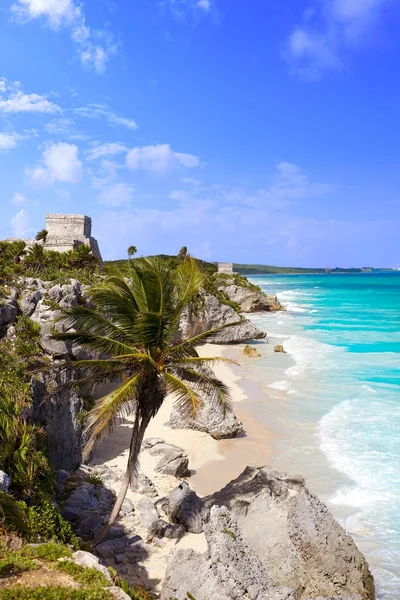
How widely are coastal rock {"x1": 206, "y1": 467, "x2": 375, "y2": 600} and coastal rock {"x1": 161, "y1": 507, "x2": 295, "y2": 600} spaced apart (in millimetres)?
739

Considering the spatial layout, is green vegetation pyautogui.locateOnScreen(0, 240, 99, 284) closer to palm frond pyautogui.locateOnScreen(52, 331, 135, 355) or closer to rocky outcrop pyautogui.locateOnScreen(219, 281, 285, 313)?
palm frond pyautogui.locateOnScreen(52, 331, 135, 355)

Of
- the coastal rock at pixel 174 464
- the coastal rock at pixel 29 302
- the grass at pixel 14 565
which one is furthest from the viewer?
the coastal rock at pixel 29 302

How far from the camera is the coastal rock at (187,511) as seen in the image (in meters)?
10.7

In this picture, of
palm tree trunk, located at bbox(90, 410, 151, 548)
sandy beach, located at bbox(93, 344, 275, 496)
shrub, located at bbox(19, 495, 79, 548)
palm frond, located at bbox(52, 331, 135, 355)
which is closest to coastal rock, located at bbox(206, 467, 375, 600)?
palm tree trunk, located at bbox(90, 410, 151, 548)

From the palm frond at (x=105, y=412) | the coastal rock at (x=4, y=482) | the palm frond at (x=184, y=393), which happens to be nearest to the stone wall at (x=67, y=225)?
the palm frond at (x=184, y=393)

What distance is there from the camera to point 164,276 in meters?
10.4

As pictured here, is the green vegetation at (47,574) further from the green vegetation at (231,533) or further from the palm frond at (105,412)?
the green vegetation at (231,533)

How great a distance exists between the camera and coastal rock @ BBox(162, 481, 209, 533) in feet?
35.0

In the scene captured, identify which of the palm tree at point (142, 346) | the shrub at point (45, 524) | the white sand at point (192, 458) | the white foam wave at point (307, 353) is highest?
the palm tree at point (142, 346)

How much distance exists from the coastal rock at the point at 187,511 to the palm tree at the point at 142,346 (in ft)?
4.46

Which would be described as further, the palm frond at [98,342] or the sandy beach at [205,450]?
the sandy beach at [205,450]

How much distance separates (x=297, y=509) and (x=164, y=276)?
5481 mm

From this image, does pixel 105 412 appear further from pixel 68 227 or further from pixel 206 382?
pixel 68 227

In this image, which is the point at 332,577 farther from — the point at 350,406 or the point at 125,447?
the point at 350,406
